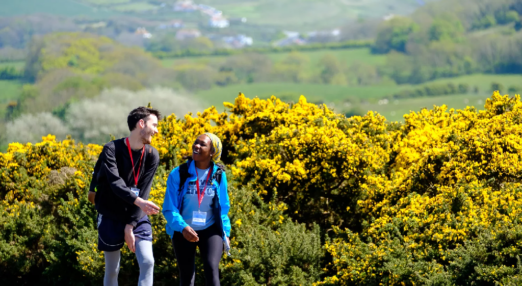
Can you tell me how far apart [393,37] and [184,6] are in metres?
53.6

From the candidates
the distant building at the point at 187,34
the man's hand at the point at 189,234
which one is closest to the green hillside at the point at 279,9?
the distant building at the point at 187,34

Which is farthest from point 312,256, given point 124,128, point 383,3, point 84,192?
point 383,3

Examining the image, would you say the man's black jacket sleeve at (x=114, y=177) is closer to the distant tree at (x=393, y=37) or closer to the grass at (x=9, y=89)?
the grass at (x=9, y=89)

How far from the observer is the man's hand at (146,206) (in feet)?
17.8

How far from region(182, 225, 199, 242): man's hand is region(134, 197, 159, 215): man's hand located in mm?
307

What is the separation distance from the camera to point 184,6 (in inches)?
6353

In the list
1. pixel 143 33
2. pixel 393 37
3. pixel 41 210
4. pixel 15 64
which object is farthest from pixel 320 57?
pixel 41 210

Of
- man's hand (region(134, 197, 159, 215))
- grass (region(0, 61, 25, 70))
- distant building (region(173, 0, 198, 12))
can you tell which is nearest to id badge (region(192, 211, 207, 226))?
man's hand (region(134, 197, 159, 215))

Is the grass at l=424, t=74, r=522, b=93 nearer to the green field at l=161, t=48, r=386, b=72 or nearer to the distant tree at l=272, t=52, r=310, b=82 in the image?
the green field at l=161, t=48, r=386, b=72

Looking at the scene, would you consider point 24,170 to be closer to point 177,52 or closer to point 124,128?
point 124,128

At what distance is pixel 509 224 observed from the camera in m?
7.02

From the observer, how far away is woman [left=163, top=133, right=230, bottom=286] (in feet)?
18.7

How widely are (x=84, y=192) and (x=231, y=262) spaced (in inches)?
113

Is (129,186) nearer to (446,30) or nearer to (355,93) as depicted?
(355,93)
